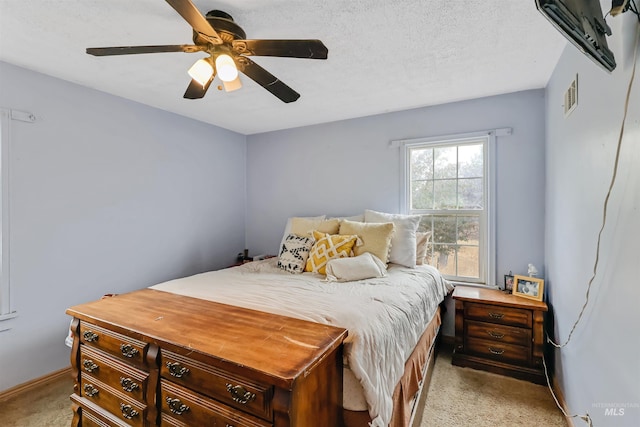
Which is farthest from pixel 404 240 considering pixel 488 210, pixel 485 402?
pixel 485 402

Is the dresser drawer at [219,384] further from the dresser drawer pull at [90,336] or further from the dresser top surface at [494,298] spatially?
the dresser top surface at [494,298]

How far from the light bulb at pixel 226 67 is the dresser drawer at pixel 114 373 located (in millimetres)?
1484

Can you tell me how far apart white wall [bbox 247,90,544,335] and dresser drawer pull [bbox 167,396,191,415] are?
8.15 feet

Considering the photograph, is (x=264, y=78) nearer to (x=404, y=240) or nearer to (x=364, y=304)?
(x=364, y=304)

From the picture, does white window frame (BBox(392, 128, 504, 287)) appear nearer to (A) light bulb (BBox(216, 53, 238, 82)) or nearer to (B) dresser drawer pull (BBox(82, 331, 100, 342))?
(A) light bulb (BBox(216, 53, 238, 82))

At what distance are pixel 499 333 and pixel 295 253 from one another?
179cm

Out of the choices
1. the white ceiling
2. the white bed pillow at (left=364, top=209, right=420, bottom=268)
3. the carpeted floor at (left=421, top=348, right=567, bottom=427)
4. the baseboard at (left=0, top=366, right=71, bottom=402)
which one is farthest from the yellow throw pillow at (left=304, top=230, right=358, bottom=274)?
the baseboard at (left=0, top=366, right=71, bottom=402)

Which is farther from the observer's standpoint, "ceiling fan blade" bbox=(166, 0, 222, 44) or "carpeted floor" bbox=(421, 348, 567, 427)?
"carpeted floor" bbox=(421, 348, 567, 427)

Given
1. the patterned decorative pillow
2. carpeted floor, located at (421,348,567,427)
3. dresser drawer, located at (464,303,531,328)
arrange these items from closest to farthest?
carpeted floor, located at (421,348,567,427)
dresser drawer, located at (464,303,531,328)
the patterned decorative pillow

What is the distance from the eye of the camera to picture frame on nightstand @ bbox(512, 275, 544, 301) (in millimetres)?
2355

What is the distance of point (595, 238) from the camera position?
1.35 meters

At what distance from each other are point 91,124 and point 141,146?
16.9 inches

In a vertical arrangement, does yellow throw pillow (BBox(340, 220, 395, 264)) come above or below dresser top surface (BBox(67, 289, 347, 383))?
above

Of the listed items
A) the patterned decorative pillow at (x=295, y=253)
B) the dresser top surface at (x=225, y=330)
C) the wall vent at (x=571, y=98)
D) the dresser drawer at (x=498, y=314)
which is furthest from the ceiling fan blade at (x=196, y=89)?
the dresser drawer at (x=498, y=314)
